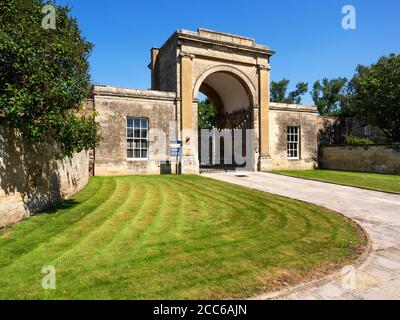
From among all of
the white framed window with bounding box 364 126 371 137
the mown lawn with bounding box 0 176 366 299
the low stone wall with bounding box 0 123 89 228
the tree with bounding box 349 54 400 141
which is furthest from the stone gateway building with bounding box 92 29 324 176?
the mown lawn with bounding box 0 176 366 299

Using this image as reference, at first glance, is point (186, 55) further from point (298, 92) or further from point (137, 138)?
point (298, 92)

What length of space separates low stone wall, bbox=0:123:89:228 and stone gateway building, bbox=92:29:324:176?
775 centimetres

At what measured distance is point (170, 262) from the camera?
4.54 metres

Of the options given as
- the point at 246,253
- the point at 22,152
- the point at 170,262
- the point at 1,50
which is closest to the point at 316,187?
the point at 246,253

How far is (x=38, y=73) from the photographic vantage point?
20.7ft

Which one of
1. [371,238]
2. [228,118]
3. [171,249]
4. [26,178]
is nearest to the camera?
[171,249]

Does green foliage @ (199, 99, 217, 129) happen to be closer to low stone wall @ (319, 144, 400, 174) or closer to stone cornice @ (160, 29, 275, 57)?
low stone wall @ (319, 144, 400, 174)

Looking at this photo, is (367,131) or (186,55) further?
(367,131)

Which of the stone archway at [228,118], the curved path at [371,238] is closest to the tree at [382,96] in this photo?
the stone archway at [228,118]

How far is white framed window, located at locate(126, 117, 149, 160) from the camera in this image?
17.6 m

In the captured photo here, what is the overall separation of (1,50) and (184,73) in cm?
1349

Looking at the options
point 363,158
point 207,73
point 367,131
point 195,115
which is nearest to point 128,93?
point 195,115

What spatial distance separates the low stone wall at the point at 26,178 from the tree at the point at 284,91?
5224 centimetres

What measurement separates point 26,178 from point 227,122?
19309 mm
